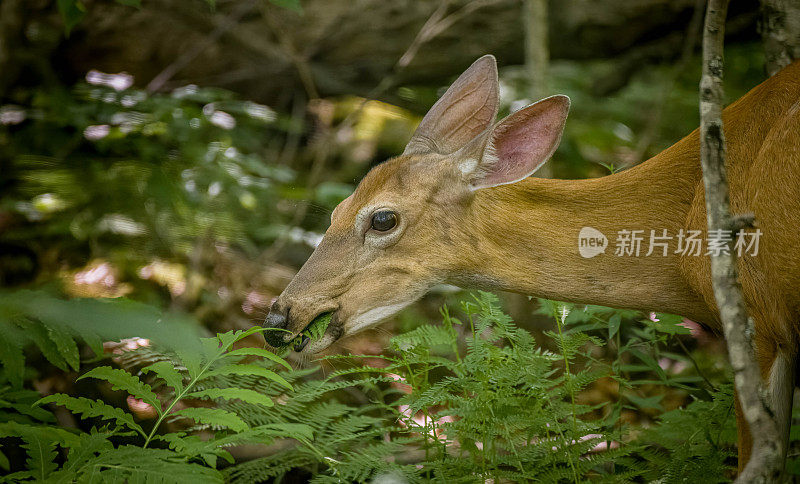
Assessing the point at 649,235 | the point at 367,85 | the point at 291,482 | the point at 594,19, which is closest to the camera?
the point at 649,235

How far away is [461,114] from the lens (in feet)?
12.6

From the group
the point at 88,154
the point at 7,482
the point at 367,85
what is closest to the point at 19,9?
the point at 88,154

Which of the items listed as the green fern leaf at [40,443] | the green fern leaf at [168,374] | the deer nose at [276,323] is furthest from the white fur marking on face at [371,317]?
the green fern leaf at [40,443]

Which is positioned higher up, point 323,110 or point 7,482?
point 323,110

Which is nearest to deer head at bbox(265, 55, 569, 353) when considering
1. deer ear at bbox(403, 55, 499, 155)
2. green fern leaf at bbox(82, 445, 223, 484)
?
deer ear at bbox(403, 55, 499, 155)

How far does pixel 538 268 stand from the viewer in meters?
3.34

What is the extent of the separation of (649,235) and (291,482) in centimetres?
203

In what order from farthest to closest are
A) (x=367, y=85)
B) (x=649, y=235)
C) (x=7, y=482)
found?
(x=367, y=85), (x=649, y=235), (x=7, y=482)

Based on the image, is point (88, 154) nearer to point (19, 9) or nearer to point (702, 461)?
point (19, 9)

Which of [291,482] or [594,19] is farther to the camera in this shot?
[594,19]

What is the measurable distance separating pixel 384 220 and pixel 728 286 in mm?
1645

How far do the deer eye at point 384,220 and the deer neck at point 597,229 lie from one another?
0.39 meters

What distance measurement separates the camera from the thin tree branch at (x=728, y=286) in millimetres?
2088

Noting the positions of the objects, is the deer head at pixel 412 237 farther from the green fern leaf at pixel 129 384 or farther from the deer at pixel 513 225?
the green fern leaf at pixel 129 384
